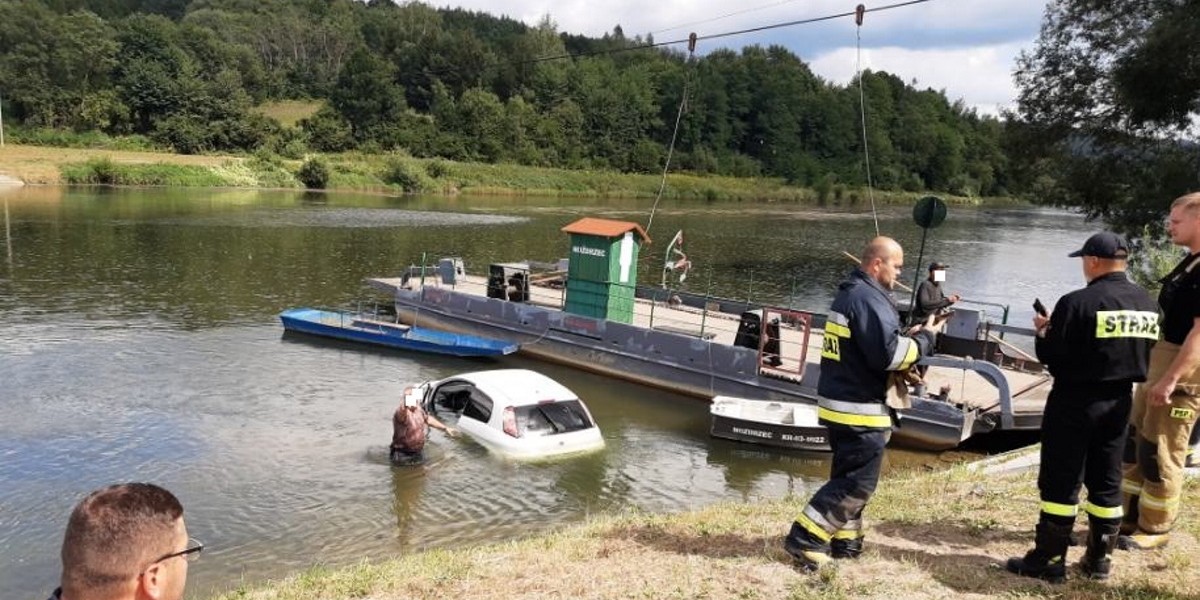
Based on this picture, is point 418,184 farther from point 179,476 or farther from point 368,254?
point 179,476

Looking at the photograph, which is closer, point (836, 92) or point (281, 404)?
point (281, 404)

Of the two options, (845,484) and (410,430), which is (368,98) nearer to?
(410,430)

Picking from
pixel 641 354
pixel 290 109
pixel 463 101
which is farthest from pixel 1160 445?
pixel 290 109

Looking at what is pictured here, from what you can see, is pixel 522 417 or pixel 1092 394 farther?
pixel 522 417

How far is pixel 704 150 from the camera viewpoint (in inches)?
5187

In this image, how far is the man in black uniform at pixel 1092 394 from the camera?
541 cm

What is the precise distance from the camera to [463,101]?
123m

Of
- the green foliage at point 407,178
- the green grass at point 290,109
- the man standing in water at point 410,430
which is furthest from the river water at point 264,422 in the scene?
the green grass at point 290,109

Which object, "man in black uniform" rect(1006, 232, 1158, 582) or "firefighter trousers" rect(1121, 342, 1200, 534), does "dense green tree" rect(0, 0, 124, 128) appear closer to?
"man in black uniform" rect(1006, 232, 1158, 582)

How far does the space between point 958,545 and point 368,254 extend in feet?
119

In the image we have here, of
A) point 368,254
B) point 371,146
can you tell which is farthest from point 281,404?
point 371,146

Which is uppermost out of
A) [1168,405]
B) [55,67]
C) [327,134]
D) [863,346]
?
[55,67]

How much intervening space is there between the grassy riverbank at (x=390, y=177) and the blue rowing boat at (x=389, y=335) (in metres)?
64.4

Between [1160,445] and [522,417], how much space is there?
9139mm
